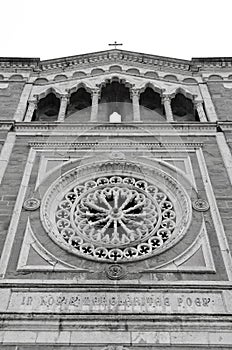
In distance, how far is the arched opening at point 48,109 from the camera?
52.6ft

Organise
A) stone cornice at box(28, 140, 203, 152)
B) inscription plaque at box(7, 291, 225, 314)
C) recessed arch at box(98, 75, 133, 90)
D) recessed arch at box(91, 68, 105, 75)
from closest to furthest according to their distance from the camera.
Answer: inscription plaque at box(7, 291, 225, 314), stone cornice at box(28, 140, 203, 152), recessed arch at box(98, 75, 133, 90), recessed arch at box(91, 68, 105, 75)

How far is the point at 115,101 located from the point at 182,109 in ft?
7.08

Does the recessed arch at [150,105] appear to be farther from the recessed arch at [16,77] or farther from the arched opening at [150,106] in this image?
the recessed arch at [16,77]

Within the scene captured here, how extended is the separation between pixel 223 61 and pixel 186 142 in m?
5.44

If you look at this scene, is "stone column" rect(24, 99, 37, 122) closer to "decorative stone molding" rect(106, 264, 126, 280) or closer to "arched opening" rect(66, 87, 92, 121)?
"arched opening" rect(66, 87, 92, 121)

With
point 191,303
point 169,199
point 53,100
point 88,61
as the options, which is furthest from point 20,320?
point 88,61

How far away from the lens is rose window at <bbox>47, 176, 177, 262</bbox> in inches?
413

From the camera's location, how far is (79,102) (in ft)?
55.0

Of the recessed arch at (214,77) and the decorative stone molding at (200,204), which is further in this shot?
the recessed arch at (214,77)

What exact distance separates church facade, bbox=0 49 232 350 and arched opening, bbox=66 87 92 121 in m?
0.05

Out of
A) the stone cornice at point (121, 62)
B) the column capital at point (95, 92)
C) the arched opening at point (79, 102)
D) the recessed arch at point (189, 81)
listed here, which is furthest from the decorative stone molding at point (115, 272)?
the stone cornice at point (121, 62)

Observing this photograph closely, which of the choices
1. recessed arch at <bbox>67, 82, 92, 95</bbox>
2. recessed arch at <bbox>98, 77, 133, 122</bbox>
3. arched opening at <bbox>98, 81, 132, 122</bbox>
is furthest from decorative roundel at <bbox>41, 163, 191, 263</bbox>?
recessed arch at <bbox>67, 82, 92, 95</bbox>

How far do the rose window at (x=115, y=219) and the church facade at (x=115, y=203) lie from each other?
3 cm

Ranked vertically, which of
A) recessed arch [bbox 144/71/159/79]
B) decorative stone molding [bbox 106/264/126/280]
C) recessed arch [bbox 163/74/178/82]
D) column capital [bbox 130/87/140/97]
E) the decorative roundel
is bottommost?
decorative stone molding [bbox 106/264/126/280]
